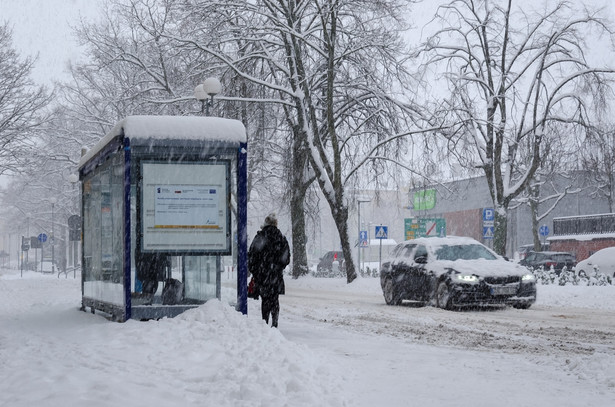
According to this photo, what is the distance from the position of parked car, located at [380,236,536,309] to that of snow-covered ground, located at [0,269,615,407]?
9.46ft

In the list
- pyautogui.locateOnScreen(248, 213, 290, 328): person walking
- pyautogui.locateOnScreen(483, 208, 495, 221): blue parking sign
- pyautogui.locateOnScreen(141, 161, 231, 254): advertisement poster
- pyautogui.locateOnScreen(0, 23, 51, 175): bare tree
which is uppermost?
pyautogui.locateOnScreen(0, 23, 51, 175): bare tree

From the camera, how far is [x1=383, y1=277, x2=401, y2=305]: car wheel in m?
18.9

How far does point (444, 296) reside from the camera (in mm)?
17016

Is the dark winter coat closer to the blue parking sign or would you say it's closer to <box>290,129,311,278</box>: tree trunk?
<box>290,129,311,278</box>: tree trunk

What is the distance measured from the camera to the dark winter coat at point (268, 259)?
37.5ft

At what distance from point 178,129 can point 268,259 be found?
7.09 ft

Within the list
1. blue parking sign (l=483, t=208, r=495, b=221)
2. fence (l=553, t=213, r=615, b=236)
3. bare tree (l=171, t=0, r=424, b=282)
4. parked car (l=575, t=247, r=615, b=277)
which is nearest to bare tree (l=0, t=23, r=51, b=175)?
bare tree (l=171, t=0, r=424, b=282)

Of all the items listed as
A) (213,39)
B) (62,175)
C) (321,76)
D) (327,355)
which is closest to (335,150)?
(321,76)

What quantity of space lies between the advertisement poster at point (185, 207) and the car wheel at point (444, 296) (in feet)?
22.3

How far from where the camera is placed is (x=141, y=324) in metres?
10.1

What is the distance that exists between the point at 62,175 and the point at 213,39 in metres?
31.8

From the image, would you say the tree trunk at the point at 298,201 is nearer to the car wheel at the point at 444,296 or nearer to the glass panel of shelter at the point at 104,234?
the car wheel at the point at 444,296

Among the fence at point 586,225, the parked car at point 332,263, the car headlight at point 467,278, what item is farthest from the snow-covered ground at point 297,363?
the parked car at point 332,263

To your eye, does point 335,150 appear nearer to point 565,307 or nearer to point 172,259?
point 565,307
